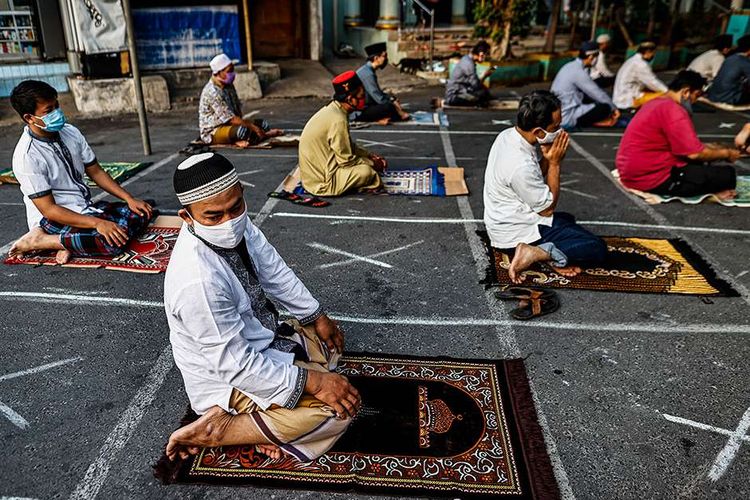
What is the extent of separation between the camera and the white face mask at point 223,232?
2.44m

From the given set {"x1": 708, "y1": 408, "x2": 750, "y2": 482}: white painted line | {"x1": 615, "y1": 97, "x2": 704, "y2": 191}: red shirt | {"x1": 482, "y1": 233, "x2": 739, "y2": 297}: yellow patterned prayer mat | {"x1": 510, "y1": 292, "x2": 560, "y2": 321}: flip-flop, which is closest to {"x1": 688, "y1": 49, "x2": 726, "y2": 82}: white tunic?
{"x1": 615, "y1": 97, "x2": 704, "y2": 191}: red shirt

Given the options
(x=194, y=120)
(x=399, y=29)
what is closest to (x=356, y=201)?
(x=194, y=120)

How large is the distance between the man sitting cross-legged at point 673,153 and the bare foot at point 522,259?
2.39m

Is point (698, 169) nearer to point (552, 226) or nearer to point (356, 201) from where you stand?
point (552, 226)

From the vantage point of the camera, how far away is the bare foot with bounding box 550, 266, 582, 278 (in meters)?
4.51

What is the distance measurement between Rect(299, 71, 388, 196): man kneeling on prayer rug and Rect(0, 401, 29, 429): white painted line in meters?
3.83

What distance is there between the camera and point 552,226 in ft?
15.1

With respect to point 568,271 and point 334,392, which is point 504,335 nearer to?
point 568,271

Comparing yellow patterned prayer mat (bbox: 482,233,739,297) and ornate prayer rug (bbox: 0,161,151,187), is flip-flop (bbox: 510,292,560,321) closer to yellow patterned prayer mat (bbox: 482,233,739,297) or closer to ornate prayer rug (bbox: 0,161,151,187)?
yellow patterned prayer mat (bbox: 482,233,739,297)

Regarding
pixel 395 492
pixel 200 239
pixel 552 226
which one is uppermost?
pixel 200 239

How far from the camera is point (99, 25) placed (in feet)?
34.0

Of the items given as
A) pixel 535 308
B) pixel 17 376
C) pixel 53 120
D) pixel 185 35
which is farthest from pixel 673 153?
pixel 185 35

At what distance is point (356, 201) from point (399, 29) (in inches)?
451

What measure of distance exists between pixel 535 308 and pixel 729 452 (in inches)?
57.3
